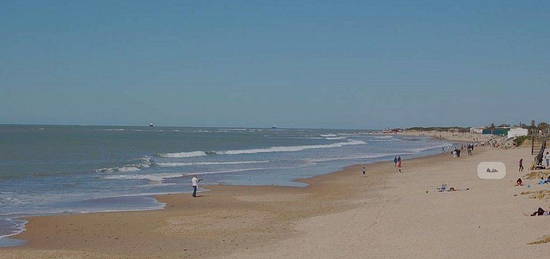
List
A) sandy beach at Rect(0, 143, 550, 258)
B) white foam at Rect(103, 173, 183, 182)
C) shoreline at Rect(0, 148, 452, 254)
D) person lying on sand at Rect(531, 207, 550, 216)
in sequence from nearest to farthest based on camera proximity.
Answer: sandy beach at Rect(0, 143, 550, 258) < person lying on sand at Rect(531, 207, 550, 216) < shoreline at Rect(0, 148, 452, 254) < white foam at Rect(103, 173, 183, 182)

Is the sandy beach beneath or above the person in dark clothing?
beneath

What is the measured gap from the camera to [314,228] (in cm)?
1767

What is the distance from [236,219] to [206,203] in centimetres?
471

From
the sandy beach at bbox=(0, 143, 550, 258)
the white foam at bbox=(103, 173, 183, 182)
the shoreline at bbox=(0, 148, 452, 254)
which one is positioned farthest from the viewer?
the white foam at bbox=(103, 173, 183, 182)

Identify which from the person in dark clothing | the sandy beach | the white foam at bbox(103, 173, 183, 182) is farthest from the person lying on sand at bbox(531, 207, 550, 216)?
the white foam at bbox(103, 173, 183, 182)

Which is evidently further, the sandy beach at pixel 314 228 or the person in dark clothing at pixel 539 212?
the person in dark clothing at pixel 539 212

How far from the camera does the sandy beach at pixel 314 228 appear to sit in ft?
45.7

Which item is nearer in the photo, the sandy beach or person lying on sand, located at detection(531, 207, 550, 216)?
the sandy beach

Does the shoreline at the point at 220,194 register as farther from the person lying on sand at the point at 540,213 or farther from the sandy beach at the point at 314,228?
the person lying on sand at the point at 540,213

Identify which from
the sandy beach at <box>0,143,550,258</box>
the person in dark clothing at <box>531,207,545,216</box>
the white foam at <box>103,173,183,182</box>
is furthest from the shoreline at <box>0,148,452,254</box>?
the person in dark clothing at <box>531,207,545,216</box>

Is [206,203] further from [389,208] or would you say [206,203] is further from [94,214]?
[389,208]

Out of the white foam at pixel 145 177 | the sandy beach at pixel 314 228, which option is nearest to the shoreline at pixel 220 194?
the sandy beach at pixel 314 228

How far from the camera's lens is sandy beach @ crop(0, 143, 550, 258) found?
13938 mm

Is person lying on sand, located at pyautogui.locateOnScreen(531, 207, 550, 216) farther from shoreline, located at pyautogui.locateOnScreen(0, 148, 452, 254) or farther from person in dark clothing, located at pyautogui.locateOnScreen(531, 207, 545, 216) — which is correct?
shoreline, located at pyautogui.locateOnScreen(0, 148, 452, 254)
